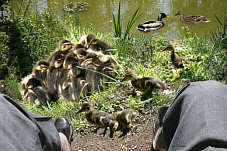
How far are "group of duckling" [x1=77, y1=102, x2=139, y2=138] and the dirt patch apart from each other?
0.25 feet

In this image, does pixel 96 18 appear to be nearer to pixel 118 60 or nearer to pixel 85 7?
pixel 85 7

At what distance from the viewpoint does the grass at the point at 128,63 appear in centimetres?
343

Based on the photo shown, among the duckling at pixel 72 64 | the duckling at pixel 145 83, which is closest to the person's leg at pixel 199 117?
the duckling at pixel 145 83

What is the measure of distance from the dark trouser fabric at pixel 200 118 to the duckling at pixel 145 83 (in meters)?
1.23

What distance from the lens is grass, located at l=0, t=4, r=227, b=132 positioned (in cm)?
343

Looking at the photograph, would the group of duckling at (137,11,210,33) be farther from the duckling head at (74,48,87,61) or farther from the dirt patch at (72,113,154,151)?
the dirt patch at (72,113,154,151)

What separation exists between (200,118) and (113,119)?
4.99ft

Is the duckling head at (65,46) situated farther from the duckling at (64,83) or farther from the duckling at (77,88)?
the duckling at (77,88)

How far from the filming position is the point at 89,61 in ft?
12.9

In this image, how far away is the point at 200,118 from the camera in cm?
161

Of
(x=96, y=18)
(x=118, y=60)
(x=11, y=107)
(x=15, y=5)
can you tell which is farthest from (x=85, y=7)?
(x=11, y=107)

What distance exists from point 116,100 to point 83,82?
752 mm

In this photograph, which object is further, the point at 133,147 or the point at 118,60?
the point at 118,60

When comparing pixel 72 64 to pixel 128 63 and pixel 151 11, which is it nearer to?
pixel 128 63
